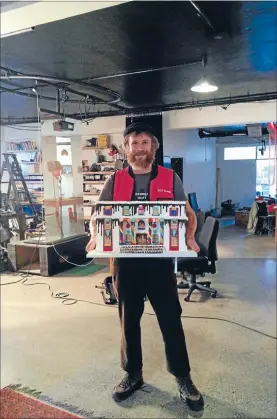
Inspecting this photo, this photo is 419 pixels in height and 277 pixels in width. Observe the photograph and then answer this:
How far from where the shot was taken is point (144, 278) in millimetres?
1660

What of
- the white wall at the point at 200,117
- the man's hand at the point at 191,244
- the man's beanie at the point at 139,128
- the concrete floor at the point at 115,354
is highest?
the white wall at the point at 200,117

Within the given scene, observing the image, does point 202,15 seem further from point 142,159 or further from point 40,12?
point 142,159

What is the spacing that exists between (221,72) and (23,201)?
3.42 m

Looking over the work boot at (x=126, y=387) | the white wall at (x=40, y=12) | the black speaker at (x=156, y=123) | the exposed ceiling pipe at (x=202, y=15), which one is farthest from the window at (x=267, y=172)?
the work boot at (x=126, y=387)

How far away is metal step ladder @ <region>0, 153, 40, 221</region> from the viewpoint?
64.2 inches

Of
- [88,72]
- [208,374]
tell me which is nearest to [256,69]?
[88,72]

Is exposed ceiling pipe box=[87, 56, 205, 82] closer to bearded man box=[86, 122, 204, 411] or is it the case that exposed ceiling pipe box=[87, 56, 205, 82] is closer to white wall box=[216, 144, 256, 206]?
A: white wall box=[216, 144, 256, 206]

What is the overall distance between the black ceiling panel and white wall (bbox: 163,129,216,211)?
0.73 ft

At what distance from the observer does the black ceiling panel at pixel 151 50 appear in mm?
2443

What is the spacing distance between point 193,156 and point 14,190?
1.02 m

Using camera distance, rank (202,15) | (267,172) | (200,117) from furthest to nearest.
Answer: (202,15), (200,117), (267,172)

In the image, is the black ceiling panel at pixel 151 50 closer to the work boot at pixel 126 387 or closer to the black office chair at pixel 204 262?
the black office chair at pixel 204 262

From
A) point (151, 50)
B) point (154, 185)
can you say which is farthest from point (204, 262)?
point (154, 185)

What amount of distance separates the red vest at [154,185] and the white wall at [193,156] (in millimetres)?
170
